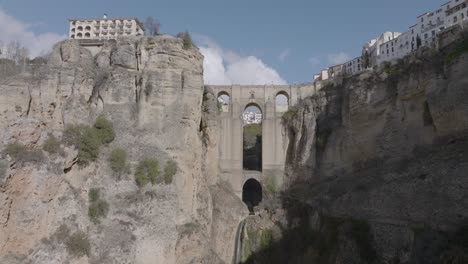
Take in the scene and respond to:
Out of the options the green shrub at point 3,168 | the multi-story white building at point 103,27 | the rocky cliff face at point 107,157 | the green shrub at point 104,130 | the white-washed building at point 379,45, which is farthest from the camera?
the multi-story white building at point 103,27

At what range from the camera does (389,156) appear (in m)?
20.8

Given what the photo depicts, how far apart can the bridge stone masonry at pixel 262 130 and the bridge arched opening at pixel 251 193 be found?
302 cm

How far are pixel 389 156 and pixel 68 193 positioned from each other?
51.7 feet

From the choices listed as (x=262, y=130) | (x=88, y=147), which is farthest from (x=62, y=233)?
(x=262, y=130)

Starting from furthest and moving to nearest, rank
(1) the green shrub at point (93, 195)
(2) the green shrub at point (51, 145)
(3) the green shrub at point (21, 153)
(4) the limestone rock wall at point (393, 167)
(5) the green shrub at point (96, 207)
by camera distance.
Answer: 1. (1) the green shrub at point (93, 195)
2. (5) the green shrub at point (96, 207)
3. (2) the green shrub at point (51, 145)
4. (3) the green shrub at point (21, 153)
5. (4) the limestone rock wall at point (393, 167)

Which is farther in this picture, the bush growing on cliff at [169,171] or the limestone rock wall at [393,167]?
the bush growing on cliff at [169,171]

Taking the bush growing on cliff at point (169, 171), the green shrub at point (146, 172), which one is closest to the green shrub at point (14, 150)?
the green shrub at point (146, 172)

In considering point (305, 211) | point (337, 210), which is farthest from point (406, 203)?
point (305, 211)

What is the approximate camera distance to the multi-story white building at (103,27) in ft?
180

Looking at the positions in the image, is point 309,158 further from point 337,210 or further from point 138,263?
point 138,263

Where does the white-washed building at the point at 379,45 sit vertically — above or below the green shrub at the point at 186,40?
above

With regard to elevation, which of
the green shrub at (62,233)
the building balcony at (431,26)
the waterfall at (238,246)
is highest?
the building balcony at (431,26)

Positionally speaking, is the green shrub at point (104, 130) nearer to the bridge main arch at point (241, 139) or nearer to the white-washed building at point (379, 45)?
the bridge main arch at point (241, 139)

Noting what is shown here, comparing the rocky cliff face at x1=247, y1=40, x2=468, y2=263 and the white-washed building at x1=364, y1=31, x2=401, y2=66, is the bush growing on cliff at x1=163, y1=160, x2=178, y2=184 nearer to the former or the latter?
the rocky cliff face at x1=247, y1=40, x2=468, y2=263
